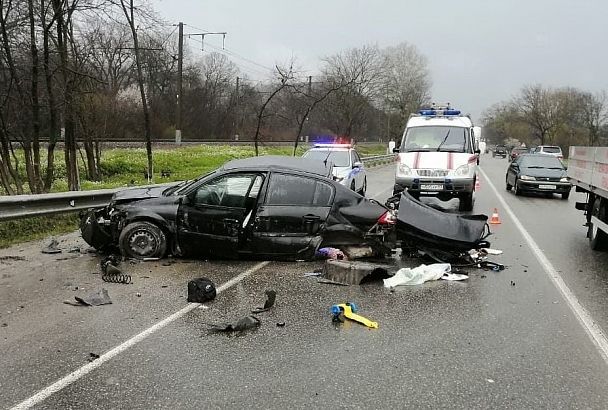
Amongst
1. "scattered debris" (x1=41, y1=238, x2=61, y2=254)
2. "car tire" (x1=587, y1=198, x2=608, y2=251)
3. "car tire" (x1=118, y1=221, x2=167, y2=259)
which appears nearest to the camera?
"car tire" (x1=118, y1=221, x2=167, y2=259)

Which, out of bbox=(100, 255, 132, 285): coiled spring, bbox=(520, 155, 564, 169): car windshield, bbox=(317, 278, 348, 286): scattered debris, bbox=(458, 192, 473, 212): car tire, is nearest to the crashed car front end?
bbox=(100, 255, 132, 285): coiled spring

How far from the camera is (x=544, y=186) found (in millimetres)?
19469

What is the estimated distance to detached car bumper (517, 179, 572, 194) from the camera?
1916cm

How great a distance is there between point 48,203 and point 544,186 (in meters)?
16.1

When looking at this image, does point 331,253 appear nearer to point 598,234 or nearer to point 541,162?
point 598,234

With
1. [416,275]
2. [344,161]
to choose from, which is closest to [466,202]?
[344,161]

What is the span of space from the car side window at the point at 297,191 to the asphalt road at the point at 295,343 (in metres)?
0.93

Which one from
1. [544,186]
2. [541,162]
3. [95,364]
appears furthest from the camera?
[541,162]

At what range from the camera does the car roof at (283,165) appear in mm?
8359

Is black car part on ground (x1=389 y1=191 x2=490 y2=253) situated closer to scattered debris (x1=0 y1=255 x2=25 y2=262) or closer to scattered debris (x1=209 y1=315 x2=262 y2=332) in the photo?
scattered debris (x1=209 y1=315 x2=262 y2=332)

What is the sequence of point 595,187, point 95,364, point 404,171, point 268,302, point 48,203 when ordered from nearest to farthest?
point 95,364 → point 268,302 → point 595,187 → point 48,203 → point 404,171

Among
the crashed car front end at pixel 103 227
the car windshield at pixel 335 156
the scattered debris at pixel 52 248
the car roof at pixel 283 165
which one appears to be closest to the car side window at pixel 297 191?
the car roof at pixel 283 165

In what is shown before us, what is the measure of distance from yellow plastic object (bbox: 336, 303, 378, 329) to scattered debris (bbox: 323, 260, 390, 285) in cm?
118

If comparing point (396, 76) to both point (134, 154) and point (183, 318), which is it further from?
point (183, 318)
